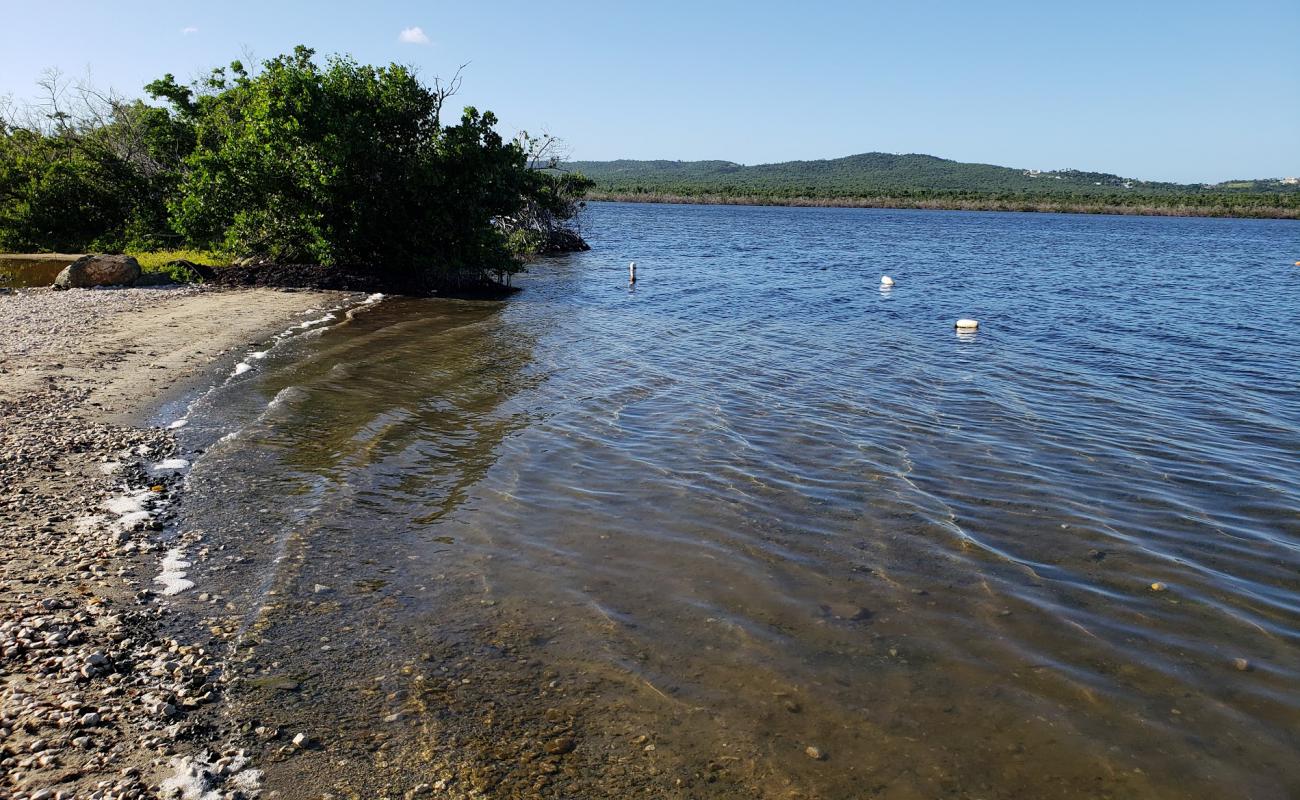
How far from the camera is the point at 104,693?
539 centimetres

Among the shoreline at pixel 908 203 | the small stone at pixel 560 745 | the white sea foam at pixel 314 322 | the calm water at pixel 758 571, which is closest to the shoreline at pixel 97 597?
the calm water at pixel 758 571

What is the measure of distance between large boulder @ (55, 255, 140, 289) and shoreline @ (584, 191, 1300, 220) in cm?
12716

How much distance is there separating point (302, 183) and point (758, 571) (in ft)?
72.4

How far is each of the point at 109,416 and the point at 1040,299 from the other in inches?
1208

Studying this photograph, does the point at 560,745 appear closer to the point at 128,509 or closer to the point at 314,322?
the point at 128,509

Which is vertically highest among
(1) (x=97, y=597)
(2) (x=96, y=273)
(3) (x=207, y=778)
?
(2) (x=96, y=273)

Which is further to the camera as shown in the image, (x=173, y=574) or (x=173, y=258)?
(x=173, y=258)

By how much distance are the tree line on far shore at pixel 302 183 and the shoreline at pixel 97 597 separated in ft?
38.0

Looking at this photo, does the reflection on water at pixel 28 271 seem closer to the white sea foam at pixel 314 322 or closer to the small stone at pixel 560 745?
the white sea foam at pixel 314 322

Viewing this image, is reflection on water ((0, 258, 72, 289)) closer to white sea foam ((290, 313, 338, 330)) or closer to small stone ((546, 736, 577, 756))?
white sea foam ((290, 313, 338, 330))

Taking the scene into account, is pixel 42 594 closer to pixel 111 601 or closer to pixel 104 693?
pixel 111 601

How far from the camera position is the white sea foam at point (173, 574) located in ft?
22.9

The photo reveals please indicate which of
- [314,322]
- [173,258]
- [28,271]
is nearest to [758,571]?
[314,322]

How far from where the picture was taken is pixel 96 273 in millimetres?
24047
